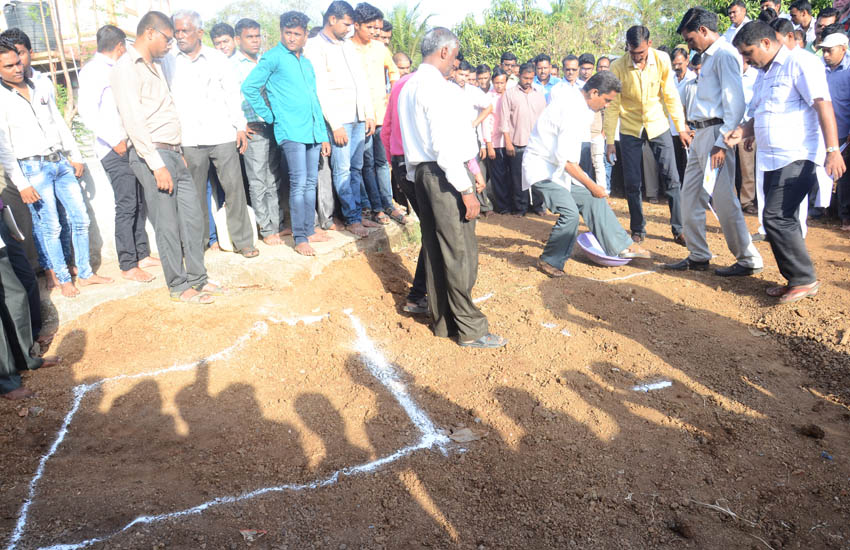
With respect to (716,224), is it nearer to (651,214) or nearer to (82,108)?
(651,214)

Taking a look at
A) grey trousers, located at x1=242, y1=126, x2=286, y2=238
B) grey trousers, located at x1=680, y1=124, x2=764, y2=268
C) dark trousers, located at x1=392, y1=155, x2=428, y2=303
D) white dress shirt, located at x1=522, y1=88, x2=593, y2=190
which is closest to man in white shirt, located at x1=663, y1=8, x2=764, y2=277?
grey trousers, located at x1=680, y1=124, x2=764, y2=268

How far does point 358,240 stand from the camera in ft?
20.5

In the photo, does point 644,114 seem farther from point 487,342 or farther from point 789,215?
point 487,342

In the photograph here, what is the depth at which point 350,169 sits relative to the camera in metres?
6.34

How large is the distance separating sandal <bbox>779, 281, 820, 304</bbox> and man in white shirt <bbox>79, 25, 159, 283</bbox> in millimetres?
5287

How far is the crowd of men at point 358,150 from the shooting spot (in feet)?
14.1

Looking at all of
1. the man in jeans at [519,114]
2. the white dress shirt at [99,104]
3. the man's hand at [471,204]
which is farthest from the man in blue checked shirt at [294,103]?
the man in jeans at [519,114]

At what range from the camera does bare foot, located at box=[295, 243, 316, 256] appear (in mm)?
5754

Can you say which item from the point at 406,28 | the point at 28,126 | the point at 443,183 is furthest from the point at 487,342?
the point at 406,28

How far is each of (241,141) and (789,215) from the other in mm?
4714

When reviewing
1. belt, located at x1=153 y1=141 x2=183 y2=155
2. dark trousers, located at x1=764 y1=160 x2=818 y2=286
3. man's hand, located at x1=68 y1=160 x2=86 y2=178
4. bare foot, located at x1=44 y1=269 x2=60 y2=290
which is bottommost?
bare foot, located at x1=44 y1=269 x2=60 y2=290

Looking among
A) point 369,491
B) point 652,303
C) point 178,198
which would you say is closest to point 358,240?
point 178,198

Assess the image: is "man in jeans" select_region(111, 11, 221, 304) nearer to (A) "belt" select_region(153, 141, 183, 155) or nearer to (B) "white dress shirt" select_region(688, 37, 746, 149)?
(A) "belt" select_region(153, 141, 183, 155)

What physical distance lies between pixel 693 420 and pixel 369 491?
188 cm
